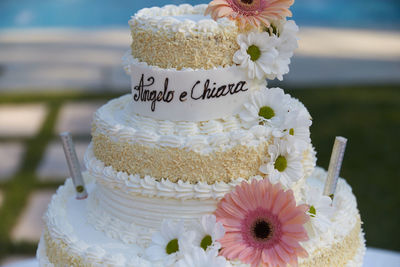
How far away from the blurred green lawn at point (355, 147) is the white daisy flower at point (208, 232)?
2555 millimetres

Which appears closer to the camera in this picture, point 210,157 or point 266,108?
point 210,157

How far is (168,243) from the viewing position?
183 cm

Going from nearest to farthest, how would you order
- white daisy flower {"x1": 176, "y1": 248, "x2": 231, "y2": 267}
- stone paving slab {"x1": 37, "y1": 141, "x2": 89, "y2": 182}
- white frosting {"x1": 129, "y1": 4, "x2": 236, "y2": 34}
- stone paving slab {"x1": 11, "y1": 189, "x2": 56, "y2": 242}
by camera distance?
white daisy flower {"x1": 176, "y1": 248, "x2": 231, "y2": 267}, white frosting {"x1": 129, "y1": 4, "x2": 236, "y2": 34}, stone paving slab {"x1": 11, "y1": 189, "x2": 56, "y2": 242}, stone paving slab {"x1": 37, "y1": 141, "x2": 89, "y2": 182}

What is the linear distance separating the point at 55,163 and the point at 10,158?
523 millimetres

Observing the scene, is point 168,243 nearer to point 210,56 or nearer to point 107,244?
point 107,244

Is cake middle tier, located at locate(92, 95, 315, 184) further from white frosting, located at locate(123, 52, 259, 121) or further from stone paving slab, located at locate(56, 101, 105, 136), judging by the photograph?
stone paving slab, located at locate(56, 101, 105, 136)

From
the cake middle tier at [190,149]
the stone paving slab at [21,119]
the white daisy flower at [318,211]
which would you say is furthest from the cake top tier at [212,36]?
the stone paving slab at [21,119]

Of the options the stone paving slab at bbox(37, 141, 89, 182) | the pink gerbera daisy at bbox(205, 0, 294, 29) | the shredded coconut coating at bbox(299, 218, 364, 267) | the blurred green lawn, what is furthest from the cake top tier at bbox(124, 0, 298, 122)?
the stone paving slab at bbox(37, 141, 89, 182)

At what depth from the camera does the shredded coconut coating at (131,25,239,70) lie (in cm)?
183

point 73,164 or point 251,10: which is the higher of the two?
point 251,10

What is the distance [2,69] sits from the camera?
8.85m

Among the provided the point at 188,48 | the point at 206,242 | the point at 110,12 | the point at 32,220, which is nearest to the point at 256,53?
the point at 188,48

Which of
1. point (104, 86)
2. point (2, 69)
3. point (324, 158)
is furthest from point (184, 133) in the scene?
point (2, 69)

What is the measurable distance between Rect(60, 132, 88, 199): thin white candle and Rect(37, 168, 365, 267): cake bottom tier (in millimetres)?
63
